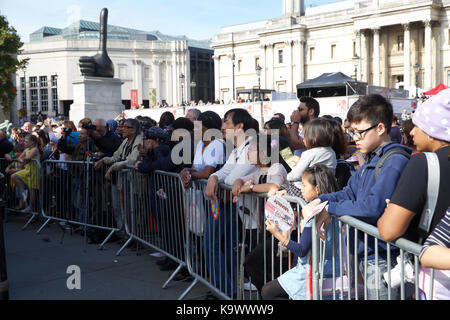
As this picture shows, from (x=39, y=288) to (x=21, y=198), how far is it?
179 inches

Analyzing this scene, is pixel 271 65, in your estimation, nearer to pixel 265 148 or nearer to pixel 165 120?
pixel 165 120

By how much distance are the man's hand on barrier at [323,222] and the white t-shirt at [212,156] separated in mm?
2381

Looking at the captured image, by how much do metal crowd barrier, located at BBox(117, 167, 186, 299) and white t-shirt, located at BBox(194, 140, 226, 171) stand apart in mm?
316

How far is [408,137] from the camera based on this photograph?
5.39 meters

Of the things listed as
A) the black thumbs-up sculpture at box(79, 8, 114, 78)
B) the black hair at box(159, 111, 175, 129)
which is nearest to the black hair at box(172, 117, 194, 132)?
the black hair at box(159, 111, 175, 129)

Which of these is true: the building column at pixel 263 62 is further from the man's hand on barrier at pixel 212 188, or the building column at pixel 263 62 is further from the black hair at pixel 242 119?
the man's hand on barrier at pixel 212 188

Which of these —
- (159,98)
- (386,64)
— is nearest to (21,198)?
(386,64)

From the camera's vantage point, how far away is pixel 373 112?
331 cm

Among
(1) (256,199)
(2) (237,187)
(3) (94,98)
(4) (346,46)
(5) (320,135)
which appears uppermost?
(4) (346,46)

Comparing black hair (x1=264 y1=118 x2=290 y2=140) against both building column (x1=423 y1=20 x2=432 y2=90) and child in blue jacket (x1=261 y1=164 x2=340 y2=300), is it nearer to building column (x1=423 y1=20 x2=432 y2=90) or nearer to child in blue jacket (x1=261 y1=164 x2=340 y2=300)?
child in blue jacket (x1=261 y1=164 x2=340 y2=300)

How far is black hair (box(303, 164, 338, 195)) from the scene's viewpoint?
3695 millimetres

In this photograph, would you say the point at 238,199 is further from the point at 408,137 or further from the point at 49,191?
the point at 49,191

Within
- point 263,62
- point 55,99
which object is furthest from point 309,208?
point 55,99

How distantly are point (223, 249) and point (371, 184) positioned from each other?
223 cm
